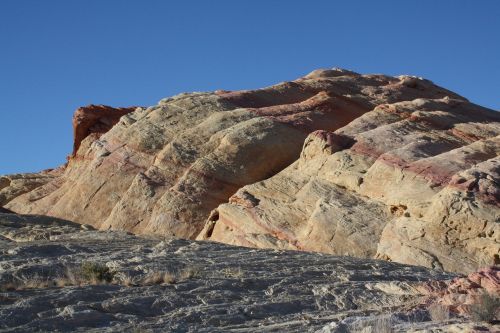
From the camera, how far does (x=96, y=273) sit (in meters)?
13.5

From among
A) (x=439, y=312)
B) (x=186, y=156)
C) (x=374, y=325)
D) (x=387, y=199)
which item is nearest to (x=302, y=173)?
(x=387, y=199)

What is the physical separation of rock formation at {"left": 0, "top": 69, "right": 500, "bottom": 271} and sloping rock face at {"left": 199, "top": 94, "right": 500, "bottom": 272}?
1.7 inches

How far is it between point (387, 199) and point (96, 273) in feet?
45.4

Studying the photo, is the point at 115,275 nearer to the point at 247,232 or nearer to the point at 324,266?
the point at 324,266

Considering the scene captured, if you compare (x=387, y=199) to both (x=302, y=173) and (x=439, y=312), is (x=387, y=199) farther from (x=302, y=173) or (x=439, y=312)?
(x=439, y=312)

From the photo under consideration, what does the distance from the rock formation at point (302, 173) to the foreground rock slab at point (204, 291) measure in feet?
19.4

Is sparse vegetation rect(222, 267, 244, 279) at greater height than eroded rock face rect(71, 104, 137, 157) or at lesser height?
lesser

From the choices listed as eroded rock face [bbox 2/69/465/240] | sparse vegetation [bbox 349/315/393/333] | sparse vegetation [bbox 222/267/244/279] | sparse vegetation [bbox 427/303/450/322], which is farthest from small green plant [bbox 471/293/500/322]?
eroded rock face [bbox 2/69/465/240]

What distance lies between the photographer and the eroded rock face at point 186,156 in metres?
30.8

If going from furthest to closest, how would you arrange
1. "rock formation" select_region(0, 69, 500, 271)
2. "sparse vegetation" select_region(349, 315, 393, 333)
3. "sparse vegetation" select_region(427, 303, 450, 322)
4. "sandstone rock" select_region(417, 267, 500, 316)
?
"rock formation" select_region(0, 69, 500, 271)
"sandstone rock" select_region(417, 267, 500, 316)
"sparse vegetation" select_region(427, 303, 450, 322)
"sparse vegetation" select_region(349, 315, 393, 333)

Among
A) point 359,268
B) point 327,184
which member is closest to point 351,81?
point 327,184

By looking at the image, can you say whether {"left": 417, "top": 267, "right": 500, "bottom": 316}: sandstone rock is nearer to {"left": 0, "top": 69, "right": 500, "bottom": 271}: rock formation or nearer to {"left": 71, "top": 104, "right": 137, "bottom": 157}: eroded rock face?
{"left": 0, "top": 69, "right": 500, "bottom": 271}: rock formation

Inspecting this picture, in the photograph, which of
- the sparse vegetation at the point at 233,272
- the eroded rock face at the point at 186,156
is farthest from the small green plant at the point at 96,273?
the eroded rock face at the point at 186,156

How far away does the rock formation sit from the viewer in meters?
23.2
